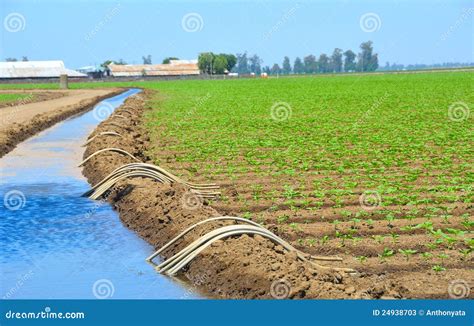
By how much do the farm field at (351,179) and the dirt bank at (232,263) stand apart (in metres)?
0.72

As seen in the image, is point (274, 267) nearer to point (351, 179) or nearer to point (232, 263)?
point (232, 263)

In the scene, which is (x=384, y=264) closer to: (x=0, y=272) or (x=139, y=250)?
(x=139, y=250)

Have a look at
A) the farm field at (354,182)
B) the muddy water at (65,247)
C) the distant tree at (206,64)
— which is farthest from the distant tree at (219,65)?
the muddy water at (65,247)

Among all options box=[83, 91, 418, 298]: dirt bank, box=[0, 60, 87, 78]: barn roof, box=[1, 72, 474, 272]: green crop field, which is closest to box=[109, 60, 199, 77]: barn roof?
box=[0, 60, 87, 78]: barn roof

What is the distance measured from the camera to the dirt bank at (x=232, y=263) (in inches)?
275

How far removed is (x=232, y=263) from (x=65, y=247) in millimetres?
2719

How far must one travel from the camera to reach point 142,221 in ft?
35.9

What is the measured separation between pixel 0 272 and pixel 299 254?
3452 millimetres

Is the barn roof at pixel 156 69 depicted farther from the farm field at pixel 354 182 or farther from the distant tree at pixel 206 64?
the farm field at pixel 354 182

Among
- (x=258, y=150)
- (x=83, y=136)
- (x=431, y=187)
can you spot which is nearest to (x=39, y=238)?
(x=431, y=187)

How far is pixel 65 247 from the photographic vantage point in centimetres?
968

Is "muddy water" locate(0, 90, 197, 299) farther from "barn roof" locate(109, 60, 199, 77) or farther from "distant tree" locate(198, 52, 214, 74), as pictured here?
"distant tree" locate(198, 52, 214, 74)

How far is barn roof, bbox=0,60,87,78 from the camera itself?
4478 inches

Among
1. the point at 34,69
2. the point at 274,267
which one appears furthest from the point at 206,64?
the point at 274,267
